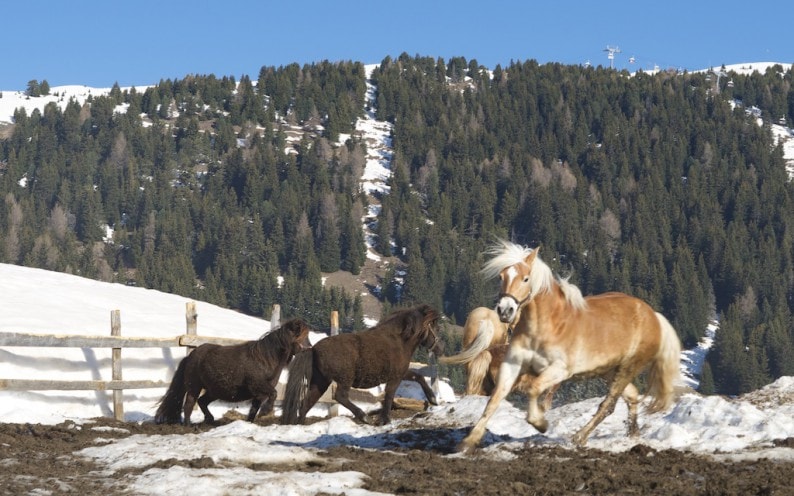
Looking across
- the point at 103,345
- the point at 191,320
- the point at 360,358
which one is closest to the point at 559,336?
the point at 360,358

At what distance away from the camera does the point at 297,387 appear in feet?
45.5

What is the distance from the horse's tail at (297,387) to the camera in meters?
13.8

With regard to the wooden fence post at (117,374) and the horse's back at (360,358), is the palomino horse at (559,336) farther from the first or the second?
the wooden fence post at (117,374)

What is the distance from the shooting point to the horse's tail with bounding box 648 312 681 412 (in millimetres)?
11555

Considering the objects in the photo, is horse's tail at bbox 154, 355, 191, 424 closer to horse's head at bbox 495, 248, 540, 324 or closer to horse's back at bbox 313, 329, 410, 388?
horse's back at bbox 313, 329, 410, 388

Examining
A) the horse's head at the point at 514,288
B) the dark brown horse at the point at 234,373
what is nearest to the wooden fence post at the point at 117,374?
the dark brown horse at the point at 234,373

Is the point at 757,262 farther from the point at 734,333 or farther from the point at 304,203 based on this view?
the point at 304,203

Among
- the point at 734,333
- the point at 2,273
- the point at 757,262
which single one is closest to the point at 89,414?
the point at 2,273

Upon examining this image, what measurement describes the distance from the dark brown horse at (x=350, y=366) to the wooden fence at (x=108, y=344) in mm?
3188

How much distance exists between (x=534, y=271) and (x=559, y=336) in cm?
70

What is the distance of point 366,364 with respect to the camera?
45.9ft

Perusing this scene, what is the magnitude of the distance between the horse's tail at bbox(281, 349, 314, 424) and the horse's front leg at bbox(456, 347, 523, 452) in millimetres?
4124

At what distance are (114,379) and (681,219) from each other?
190m

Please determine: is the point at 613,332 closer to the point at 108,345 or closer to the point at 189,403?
the point at 189,403
